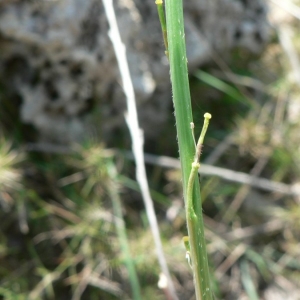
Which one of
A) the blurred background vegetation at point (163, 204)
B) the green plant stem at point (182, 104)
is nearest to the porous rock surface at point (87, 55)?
the blurred background vegetation at point (163, 204)

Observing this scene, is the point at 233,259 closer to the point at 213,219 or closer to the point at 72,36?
the point at 213,219

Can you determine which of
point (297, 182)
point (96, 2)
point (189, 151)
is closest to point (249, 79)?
point (297, 182)

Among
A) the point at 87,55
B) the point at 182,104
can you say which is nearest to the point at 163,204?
the point at 87,55

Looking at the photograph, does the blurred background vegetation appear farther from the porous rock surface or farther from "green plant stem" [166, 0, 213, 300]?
"green plant stem" [166, 0, 213, 300]

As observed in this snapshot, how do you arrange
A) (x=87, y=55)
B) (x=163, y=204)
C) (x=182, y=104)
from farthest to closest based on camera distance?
(x=163, y=204) → (x=87, y=55) → (x=182, y=104)

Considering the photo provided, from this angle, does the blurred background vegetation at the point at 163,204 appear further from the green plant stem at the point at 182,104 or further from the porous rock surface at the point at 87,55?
the green plant stem at the point at 182,104

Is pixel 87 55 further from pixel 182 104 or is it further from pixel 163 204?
pixel 182 104

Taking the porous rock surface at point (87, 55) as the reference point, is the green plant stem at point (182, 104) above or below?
above
